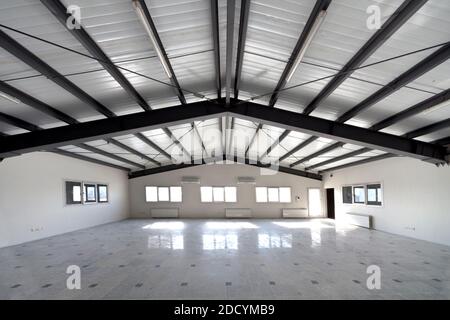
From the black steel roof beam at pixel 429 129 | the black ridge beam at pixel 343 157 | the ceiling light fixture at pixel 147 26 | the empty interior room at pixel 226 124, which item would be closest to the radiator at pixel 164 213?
the empty interior room at pixel 226 124

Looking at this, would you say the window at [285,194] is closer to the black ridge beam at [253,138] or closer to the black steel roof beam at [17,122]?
the black ridge beam at [253,138]

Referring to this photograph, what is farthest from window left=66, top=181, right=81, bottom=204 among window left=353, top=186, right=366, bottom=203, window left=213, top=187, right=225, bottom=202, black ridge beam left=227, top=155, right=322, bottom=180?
window left=353, top=186, right=366, bottom=203

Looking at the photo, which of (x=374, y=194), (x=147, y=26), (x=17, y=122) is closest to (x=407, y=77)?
(x=147, y=26)

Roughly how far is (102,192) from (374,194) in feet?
38.1

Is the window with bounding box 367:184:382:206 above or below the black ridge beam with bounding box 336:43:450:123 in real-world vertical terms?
below

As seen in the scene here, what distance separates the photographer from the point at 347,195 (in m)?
11.7

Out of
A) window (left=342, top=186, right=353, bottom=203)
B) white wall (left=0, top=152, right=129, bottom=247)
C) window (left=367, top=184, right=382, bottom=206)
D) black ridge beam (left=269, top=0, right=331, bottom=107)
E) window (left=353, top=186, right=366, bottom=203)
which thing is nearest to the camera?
black ridge beam (left=269, top=0, right=331, bottom=107)

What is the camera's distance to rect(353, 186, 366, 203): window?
10352 mm

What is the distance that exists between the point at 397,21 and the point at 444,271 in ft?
14.4

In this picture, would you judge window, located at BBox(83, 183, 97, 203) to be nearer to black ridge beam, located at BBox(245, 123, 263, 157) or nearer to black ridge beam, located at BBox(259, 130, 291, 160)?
black ridge beam, located at BBox(245, 123, 263, 157)

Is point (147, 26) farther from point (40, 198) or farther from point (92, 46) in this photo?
point (40, 198)

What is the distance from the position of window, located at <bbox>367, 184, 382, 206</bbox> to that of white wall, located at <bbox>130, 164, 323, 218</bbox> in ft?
14.6

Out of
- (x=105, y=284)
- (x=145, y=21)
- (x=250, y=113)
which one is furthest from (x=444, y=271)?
(x=145, y=21)

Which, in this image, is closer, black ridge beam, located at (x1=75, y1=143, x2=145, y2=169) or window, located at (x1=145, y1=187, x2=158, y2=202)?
black ridge beam, located at (x1=75, y1=143, x2=145, y2=169)
